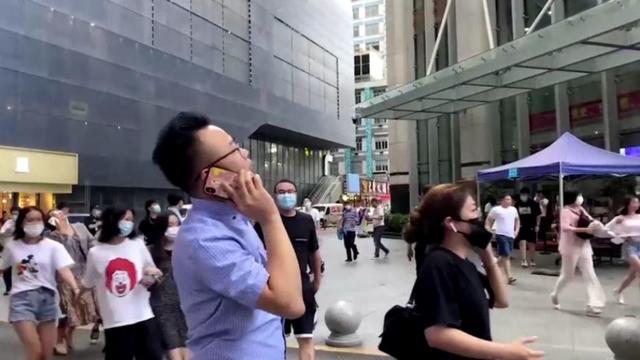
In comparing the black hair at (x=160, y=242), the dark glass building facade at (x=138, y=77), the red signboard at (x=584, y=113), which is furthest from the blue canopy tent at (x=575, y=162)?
the dark glass building facade at (x=138, y=77)

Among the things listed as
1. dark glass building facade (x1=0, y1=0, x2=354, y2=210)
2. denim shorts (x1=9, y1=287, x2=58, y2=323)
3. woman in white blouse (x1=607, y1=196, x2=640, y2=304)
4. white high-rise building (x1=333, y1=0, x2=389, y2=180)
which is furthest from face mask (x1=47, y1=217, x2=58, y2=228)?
white high-rise building (x1=333, y1=0, x2=389, y2=180)

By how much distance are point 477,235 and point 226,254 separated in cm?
126

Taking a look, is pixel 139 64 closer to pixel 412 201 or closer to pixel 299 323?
pixel 412 201

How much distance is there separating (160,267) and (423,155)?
2271cm

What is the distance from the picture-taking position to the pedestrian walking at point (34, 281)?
17.1 ft

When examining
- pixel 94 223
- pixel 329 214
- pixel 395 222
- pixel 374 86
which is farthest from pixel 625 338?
pixel 374 86

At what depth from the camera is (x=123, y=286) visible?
4.80 metres

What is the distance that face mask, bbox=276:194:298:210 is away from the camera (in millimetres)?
5918

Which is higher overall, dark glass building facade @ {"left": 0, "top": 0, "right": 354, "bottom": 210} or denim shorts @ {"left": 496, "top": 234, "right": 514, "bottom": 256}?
dark glass building facade @ {"left": 0, "top": 0, "right": 354, "bottom": 210}

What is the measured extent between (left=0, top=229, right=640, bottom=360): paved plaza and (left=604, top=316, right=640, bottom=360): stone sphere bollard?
24.0 inches

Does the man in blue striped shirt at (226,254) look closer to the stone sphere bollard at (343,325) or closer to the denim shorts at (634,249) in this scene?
the stone sphere bollard at (343,325)

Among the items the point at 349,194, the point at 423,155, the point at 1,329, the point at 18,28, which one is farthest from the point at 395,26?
the point at 349,194

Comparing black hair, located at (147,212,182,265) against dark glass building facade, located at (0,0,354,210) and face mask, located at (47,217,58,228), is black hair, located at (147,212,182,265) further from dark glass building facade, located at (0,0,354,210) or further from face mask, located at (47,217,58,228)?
dark glass building facade, located at (0,0,354,210)

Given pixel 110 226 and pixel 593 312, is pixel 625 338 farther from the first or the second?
pixel 110 226
